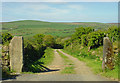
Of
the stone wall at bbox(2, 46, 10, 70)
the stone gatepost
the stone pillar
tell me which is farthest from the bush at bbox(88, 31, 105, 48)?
the stone wall at bbox(2, 46, 10, 70)

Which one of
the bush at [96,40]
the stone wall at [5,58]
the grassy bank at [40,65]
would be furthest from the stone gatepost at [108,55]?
the bush at [96,40]

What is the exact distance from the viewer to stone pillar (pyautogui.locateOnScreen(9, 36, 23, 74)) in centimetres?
1070

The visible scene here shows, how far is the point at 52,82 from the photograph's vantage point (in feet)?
27.5

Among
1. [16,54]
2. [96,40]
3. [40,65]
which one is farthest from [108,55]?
[96,40]

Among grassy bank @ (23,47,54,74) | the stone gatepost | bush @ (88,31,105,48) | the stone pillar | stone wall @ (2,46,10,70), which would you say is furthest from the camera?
bush @ (88,31,105,48)

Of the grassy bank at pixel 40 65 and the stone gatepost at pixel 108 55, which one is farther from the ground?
the stone gatepost at pixel 108 55

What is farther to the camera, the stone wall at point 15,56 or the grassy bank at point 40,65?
the grassy bank at point 40,65

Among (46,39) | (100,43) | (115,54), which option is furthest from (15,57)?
(46,39)

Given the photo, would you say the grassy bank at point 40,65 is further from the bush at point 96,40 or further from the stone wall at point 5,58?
the bush at point 96,40

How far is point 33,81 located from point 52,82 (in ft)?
3.48

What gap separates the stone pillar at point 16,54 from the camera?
35.1 feet

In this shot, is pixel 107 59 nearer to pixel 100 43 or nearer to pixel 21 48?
pixel 21 48

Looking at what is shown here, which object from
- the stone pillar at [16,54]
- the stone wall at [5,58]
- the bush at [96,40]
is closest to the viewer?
the stone pillar at [16,54]

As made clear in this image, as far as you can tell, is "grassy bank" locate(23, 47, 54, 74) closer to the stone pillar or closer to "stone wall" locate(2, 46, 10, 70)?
the stone pillar
